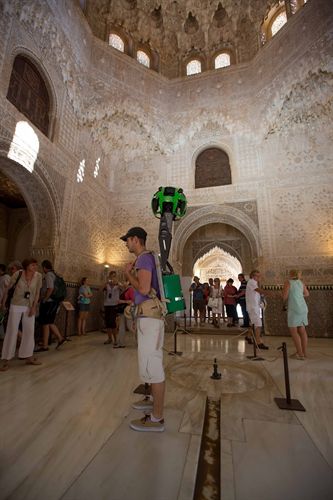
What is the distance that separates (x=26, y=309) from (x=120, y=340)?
2.02 m

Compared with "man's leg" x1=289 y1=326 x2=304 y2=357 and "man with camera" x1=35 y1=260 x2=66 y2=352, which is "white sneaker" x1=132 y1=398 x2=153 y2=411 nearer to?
"man's leg" x1=289 y1=326 x2=304 y2=357

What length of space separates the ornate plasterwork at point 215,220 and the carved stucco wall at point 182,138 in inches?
2.0

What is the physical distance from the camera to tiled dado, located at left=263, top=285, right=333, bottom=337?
7075 millimetres

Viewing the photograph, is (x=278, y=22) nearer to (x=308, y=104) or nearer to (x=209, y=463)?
(x=308, y=104)

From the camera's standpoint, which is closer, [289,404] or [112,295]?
[289,404]

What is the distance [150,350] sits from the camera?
6.26ft

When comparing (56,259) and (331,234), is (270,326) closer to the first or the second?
(331,234)

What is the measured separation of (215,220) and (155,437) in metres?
8.21

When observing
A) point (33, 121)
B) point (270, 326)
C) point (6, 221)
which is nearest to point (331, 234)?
point (270, 326)

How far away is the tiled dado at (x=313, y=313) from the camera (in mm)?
7075

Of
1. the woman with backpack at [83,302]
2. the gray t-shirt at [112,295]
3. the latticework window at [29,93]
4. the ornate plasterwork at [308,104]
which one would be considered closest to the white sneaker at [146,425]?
the gray t-shirt at [112,295]

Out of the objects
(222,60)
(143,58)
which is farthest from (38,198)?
(222,60)

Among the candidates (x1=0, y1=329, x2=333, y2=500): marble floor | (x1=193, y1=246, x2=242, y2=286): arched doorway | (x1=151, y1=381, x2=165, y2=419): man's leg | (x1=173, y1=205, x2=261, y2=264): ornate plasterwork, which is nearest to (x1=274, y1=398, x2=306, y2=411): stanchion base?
(x1=0, y1=329, x2=333, y2=500): marble floor

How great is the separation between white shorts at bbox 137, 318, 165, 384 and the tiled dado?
5936 mm
